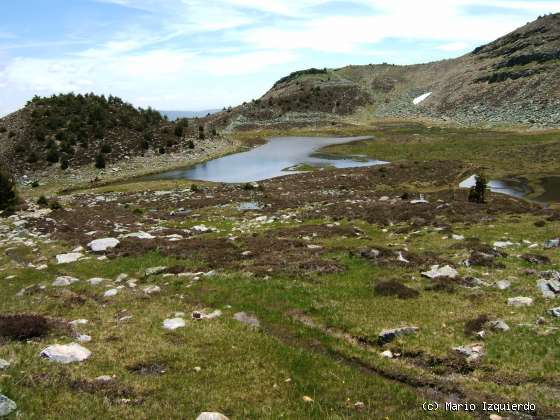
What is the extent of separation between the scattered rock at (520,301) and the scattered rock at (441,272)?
3745 mm

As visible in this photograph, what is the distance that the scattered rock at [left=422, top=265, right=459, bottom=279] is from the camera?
2202 cm

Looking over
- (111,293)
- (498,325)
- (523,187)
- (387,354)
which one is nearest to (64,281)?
(111,293)

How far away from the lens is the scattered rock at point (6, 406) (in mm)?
9820

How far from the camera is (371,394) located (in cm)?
1223

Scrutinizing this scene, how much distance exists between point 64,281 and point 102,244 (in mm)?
7174

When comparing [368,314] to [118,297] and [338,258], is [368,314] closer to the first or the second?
[338,258]

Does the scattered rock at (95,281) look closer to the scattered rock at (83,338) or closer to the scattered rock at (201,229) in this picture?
the scattered rock at (83,338)

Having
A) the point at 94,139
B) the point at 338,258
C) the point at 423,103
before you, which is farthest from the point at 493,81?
the point at 338,258

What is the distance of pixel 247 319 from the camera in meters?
18.8

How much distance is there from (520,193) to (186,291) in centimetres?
4590

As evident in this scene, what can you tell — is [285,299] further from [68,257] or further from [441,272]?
[68,257]

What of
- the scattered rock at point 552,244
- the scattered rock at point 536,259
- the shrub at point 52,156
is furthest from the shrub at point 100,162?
the scattered rock at point 536,259

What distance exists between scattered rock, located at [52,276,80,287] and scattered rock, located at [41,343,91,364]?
10.5m

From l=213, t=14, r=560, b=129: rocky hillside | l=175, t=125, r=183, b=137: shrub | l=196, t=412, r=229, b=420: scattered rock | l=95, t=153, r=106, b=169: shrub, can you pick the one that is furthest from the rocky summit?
l=213, t=14, r=560, b=129: rocky hillside
